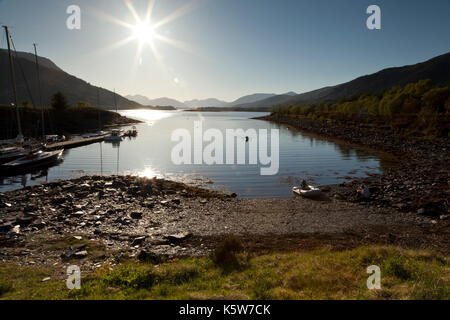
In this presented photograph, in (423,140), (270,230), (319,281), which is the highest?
(423,140)

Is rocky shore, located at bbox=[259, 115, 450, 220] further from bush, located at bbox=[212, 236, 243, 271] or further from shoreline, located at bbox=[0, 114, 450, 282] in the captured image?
bush, located at bbox=[212, 236, 243, 271]

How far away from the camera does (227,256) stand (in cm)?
1332

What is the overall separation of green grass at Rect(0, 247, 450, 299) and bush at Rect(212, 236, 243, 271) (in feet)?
0.89

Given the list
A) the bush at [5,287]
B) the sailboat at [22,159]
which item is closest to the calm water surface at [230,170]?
the sailboat at [22,159]

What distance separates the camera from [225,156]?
190 ft

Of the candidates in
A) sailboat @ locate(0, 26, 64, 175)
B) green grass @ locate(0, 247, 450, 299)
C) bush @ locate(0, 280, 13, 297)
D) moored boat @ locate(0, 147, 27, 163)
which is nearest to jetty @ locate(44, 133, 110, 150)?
moored boat @ locate(0, 147, 27, 163)

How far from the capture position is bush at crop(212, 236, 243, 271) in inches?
493

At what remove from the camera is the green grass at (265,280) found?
9.02m

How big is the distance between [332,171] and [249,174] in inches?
560
